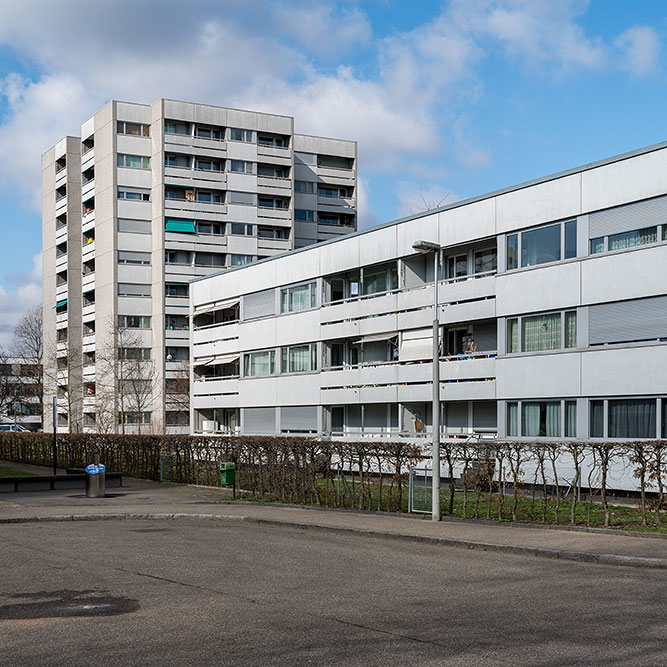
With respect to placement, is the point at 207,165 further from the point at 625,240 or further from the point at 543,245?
the point at 625,240

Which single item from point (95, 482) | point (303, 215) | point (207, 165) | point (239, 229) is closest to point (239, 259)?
point (239, 229)

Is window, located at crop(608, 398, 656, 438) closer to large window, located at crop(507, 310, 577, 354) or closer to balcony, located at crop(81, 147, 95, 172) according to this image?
large window, located at crop(507, 310, 577, 354)

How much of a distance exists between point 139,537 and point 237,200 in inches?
2463

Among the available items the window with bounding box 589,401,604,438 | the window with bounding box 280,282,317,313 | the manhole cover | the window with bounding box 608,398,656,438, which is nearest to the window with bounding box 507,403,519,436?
the window with bounding box 589,401,604,438

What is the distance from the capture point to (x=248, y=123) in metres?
78.6

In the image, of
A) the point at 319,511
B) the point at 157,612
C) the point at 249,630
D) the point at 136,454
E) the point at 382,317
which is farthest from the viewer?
the point at 382,317

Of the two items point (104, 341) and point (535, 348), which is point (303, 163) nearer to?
point (104, 341)

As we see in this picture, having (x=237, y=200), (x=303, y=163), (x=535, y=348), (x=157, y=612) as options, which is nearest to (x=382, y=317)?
(x=535, y=348)

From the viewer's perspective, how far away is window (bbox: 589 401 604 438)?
28.0 meters

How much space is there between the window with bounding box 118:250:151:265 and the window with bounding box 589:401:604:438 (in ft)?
181

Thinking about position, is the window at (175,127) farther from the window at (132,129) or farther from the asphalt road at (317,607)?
the asphalt road at (317,607)

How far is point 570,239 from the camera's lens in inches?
1147

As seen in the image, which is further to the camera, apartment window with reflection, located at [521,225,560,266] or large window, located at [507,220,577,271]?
apartment window with reflection, located at [521,225,560,266]

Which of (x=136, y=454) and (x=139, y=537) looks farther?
(x=136, y=454)
